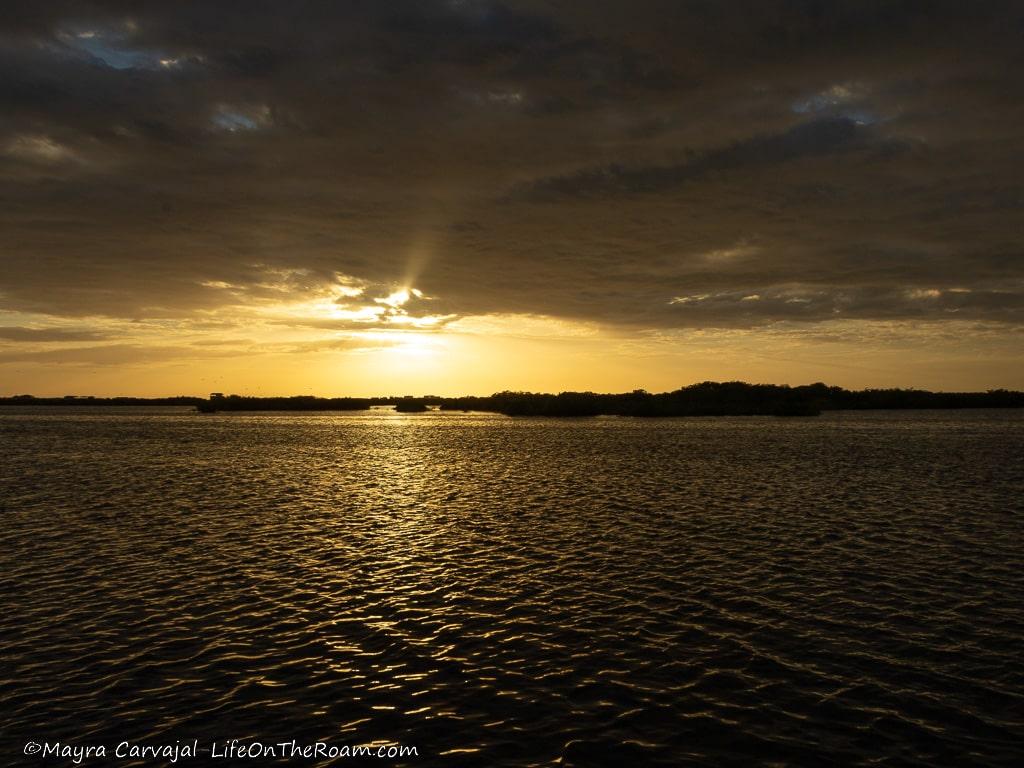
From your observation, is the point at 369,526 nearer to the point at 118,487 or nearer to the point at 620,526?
the point at 620,526

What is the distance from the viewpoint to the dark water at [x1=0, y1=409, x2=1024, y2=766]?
13680 millimetres

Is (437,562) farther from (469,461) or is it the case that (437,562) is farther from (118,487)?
(469,461)

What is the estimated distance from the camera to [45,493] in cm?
4647

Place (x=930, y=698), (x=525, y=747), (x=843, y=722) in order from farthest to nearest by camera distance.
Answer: (x=930, y=698)
(x=843, y=722)
(x=525, y=747)

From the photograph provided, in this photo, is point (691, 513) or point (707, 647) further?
point (691, 513)

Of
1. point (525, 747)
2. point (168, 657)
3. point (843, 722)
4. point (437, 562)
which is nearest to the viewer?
point (525, 747)

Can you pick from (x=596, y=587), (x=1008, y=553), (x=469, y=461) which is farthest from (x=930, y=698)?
(x=469, y=461)

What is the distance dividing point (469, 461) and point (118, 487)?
31917mm

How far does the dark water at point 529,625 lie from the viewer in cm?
1368

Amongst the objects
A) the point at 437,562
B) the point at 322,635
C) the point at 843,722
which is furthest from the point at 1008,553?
the point at 322,635

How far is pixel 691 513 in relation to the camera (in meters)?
38.1

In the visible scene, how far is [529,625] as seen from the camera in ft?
65.1

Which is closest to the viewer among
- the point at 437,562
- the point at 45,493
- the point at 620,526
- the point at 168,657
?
the point at 168,657

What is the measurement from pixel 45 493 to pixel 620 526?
1494 inches
